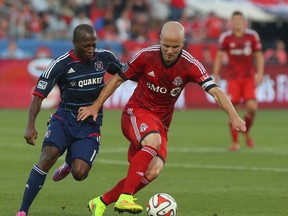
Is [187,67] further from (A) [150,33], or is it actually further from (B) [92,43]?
(A) [150,33]

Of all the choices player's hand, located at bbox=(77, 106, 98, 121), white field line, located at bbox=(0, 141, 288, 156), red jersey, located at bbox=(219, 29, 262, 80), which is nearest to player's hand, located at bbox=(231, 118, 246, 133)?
player's hand, located at bbox=(77, 106, 98, 121)

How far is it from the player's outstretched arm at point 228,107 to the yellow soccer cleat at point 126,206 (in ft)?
4.17

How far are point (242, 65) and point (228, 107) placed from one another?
355 inches

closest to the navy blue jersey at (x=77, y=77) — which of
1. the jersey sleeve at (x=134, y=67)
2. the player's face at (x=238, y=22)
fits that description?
the jersey sleeve at (x=134, y=67)

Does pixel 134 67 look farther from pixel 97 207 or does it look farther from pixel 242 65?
pixel 242 65

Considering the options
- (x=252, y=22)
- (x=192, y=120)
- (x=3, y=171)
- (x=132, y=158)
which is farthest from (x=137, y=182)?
(x=252, y=22)

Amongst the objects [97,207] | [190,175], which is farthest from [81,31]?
[190,175]

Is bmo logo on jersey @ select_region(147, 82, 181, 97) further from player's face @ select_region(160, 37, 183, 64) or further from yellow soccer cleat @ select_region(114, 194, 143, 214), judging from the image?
yellow soccer cleat @ select_region(114, 194, 143, 214)

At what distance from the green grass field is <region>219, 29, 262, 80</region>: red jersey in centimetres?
144

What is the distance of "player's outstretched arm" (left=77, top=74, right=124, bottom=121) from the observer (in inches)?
394

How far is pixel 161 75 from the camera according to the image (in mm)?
9898

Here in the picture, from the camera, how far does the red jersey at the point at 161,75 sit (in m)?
9.88

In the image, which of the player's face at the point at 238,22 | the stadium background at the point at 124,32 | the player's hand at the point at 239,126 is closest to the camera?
the player's hand at the point at 239,126

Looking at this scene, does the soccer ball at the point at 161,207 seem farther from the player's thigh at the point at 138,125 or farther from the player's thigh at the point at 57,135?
the player's thigh at the point at 57,135
